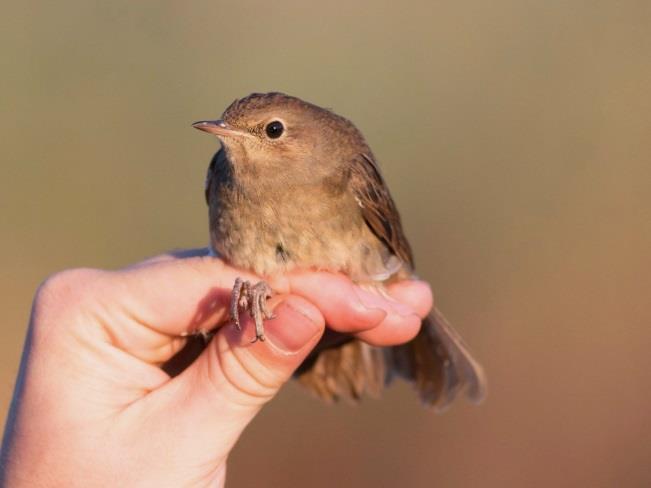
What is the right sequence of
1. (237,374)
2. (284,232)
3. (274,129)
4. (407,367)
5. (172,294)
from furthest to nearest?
(407,367)
(274,129)
(284,232)
(172,294)
(237,374)

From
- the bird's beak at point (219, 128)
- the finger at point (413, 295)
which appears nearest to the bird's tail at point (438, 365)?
the finger at point (413, 295)

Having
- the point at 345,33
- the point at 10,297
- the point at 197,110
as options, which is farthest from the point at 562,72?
the point at 10,297

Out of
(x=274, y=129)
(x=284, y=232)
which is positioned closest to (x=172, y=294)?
(x=284, y=232)

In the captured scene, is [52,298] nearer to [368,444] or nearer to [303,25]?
[368,444]

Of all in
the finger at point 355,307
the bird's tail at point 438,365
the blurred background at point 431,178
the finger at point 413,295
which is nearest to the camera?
the finger at point 355,307

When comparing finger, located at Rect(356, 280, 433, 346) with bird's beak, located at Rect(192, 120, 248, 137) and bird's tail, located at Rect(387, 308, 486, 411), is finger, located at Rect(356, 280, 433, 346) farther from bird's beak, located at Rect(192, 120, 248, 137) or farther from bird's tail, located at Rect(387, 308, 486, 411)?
bird's beak, located at Rect(192, 120, 248, 137)

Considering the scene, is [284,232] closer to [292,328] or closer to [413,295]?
[292,328]

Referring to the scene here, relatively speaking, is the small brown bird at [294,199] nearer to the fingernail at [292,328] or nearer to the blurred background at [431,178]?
the fingernail at [292,328]
